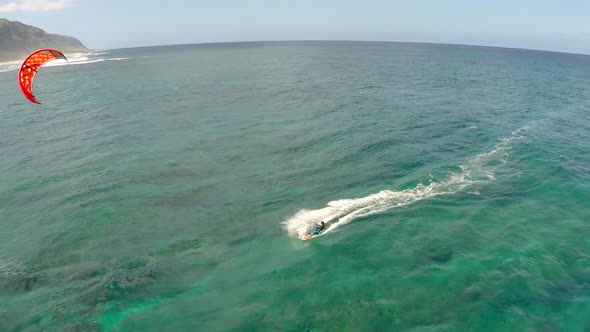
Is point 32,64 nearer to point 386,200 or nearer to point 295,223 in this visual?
point 295,223

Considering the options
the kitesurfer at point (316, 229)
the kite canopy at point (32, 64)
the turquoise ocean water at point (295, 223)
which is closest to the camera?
the turquoise ocean water at point (295, 223)

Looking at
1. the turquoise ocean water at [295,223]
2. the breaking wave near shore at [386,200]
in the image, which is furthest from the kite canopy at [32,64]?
the breaking wave near shore at [386,200]

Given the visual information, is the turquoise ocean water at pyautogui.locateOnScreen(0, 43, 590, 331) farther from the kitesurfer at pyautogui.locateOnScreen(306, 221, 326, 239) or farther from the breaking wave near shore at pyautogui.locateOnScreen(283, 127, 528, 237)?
the kitesurfer at pyautogui.locateOnScreen(306, 221, 326, 239)

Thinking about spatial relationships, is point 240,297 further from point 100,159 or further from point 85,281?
point 100,159

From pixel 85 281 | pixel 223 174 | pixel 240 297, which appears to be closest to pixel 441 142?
pixel 223 174

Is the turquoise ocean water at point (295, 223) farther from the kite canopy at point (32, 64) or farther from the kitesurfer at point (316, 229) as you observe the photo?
the kite canopy at point (32, 64)

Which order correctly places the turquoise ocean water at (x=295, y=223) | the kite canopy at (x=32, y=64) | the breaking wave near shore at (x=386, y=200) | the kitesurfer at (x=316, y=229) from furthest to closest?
1. the breaking wave near shore at (x=386, y=200)
2. the kitesurfer at (x=316, y=229)
3. the kite canopy at (x=32, y=64)
4. the turquoise ocean water at (x=295, y=223)
